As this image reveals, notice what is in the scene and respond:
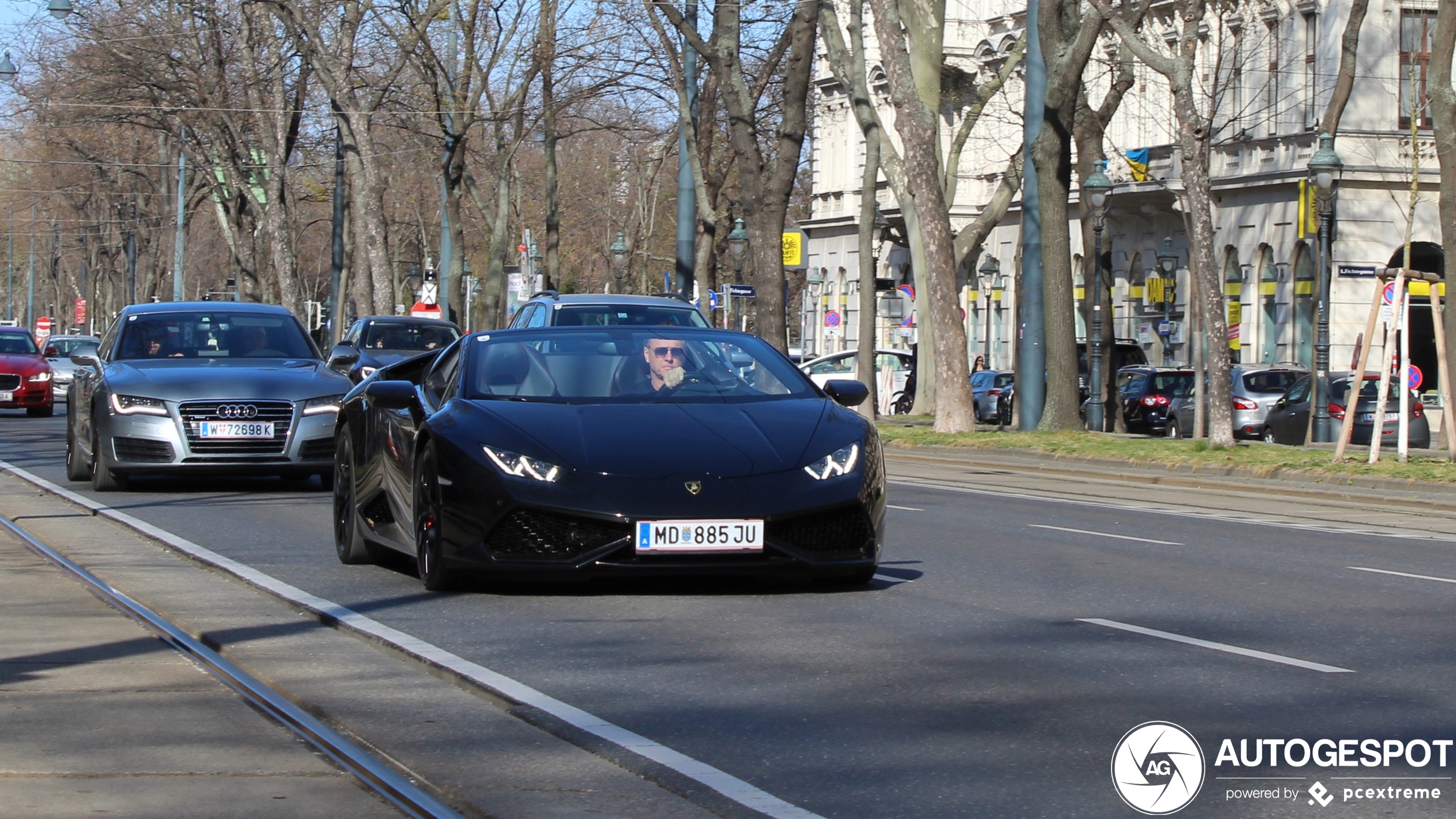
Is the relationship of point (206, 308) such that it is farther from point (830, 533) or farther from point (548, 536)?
point (830, 533)

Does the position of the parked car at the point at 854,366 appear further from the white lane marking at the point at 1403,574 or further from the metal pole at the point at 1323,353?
the white lane marking at the point at 1403,574

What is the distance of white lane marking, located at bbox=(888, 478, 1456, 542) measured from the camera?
15539mm

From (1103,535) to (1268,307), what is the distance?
117 feet

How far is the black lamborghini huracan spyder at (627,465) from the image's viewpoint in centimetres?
891

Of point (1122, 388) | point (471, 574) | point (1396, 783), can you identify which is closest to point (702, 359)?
point (471, 574)

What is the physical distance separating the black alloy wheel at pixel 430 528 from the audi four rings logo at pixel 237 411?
684 cm

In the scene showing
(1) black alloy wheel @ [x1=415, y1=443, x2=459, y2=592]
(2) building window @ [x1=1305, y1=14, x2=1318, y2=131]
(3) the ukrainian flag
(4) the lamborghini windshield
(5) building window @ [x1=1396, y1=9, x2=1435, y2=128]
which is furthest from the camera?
(3) the ukrainian flag

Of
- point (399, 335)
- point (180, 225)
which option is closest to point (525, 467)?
point (399, 335)

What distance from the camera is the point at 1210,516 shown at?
17.1m

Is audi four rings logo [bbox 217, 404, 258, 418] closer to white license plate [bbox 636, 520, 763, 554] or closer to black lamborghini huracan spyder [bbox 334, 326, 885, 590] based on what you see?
black lamborghini huracan spyder [bbox 334, 326, 885, 590]

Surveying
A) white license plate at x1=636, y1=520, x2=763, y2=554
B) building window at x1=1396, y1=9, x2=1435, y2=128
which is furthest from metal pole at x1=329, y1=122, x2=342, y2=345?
white license plate at x1=636, y1=520, x2=763, y2=554

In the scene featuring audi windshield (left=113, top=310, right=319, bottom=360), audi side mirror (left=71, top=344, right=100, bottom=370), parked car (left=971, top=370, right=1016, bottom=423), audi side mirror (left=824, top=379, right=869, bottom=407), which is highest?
audi windshield (left=113, top=310, right=319, bottom=360)

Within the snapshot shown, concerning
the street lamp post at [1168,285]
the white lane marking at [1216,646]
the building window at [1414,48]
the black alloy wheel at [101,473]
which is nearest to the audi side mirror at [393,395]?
the white lane marking at [1216,646]

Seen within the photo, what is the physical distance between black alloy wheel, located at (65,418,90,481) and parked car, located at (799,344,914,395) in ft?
77.0
